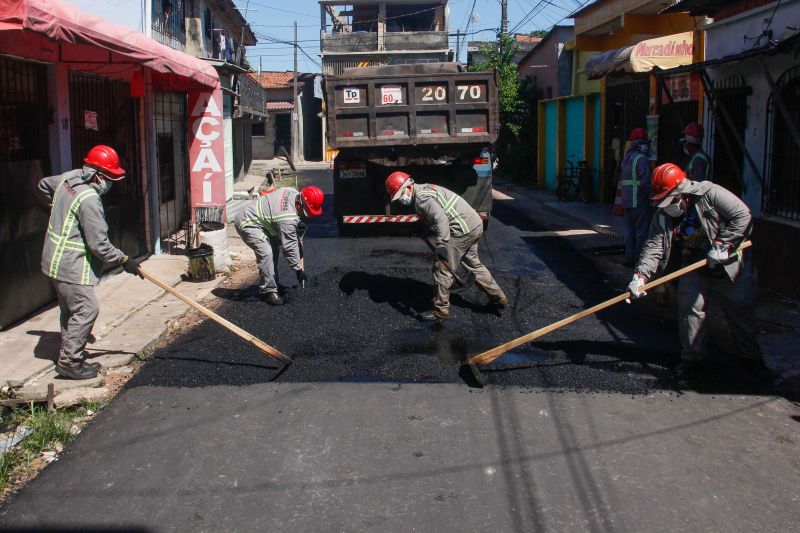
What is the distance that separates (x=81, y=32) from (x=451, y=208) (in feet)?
12.0

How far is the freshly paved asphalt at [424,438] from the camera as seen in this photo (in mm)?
3971

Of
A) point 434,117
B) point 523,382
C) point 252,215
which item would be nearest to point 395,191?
point 252,215

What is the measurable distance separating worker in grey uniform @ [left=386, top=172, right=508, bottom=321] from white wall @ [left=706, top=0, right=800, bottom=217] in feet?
13.1

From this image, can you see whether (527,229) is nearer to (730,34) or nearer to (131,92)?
(730,34)

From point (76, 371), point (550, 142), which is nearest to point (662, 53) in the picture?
point (76, 371)

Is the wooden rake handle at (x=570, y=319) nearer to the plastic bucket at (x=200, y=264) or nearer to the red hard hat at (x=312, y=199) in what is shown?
the red hard hat at (x=312, y=199)

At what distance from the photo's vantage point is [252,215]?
8539 millimetres

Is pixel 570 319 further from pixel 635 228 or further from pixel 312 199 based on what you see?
pixel 635 228

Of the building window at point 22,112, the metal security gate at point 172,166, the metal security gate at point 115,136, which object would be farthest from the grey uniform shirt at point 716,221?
the metal security gate at point 172,166

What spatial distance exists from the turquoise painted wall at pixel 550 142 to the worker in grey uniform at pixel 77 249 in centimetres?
1849

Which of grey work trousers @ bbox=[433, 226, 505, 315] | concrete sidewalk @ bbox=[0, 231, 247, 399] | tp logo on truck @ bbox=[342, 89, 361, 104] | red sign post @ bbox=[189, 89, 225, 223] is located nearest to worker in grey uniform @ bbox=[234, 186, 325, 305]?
concrete sidewalk @ bbox=[0, 231, 247, 399]

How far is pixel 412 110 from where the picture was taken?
11.9m

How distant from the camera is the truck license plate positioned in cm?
1270

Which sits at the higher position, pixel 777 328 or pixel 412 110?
pixel 412 110
